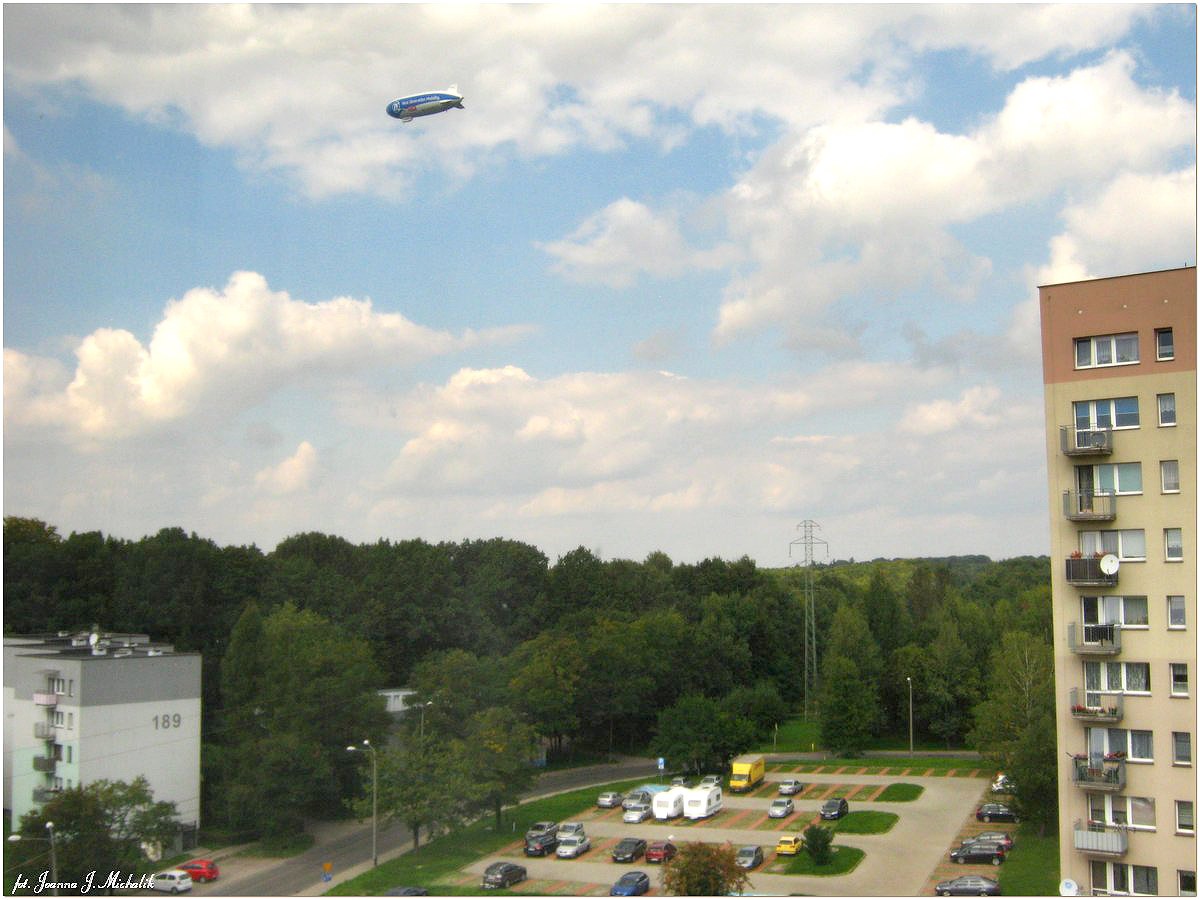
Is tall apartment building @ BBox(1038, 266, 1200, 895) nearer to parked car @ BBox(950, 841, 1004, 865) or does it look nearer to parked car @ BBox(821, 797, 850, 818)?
parked car @ BBox(950, 841, 1004, 865)

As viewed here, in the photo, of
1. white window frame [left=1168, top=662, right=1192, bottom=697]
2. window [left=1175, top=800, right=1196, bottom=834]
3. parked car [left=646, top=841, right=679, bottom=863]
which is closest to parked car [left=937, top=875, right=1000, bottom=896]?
parked car [left=646, top=841, right=679, bottom=863]

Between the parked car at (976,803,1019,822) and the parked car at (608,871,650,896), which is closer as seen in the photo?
the parked car at (608,871,650,896)

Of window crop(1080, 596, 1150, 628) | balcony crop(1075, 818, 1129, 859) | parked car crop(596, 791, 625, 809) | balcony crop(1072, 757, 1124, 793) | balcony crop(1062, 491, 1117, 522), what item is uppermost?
balcony crop(1062, 491, 1117, 522)

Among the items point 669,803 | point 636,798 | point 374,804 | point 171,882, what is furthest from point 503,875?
point 636,798

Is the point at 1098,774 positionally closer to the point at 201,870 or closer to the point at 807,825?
the point at 807,825

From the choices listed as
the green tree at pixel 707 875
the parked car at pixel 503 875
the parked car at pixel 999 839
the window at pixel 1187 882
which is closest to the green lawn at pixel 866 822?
the parked car at pixel 999 839
